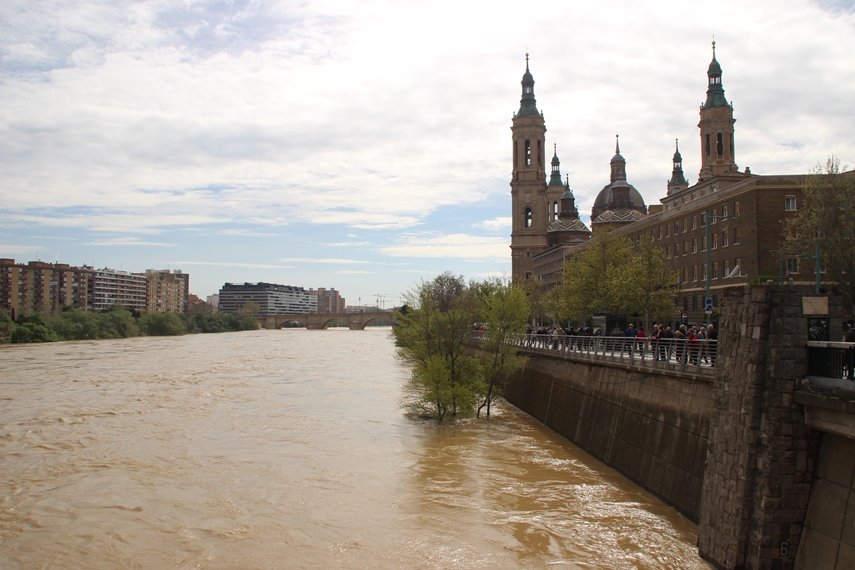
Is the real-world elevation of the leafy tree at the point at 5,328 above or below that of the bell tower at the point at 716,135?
below

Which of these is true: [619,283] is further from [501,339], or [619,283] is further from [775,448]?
[775,448]

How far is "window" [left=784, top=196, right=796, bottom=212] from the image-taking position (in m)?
47.6

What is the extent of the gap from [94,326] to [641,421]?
93634 millimetres

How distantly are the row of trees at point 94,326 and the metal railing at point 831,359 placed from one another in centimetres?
8593

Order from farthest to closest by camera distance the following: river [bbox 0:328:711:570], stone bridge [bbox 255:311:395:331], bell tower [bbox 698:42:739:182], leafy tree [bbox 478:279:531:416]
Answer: stone bridge [bbox 255:311:395:331] → bell tower [bbox 698:42:739:182] → leafy tree [bbox 478:279:531:416] → river [bbox 0:328:711:570]

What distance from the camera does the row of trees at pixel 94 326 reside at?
272 feet

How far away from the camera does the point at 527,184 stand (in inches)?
4665

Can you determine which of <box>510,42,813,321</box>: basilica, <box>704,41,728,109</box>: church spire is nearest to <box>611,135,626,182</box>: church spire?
<box>510,42,813,321</box>: basilica

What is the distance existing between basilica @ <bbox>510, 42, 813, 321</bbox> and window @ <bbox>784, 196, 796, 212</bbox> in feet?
0.22

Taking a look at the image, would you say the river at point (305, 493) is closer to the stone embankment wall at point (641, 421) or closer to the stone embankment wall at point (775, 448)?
the stone embankment wall at point (641, 421)

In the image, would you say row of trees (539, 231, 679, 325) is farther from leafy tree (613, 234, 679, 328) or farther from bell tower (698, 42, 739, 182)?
bell tower (698, 42, 739, 182)

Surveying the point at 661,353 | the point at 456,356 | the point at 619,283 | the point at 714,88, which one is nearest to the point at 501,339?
the point at 456,356

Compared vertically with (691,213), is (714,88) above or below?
above

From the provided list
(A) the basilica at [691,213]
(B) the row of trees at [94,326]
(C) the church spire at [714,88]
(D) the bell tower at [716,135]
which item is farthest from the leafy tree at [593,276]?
(B) the row of trees at [94,326]
